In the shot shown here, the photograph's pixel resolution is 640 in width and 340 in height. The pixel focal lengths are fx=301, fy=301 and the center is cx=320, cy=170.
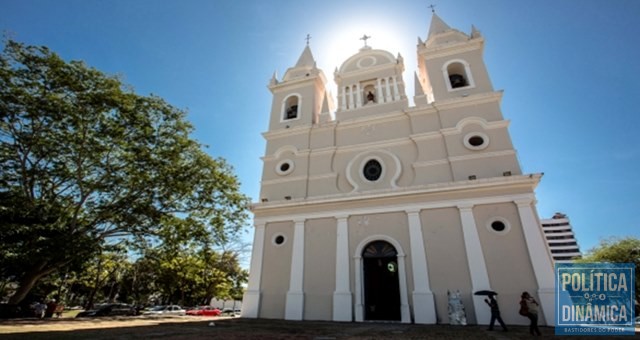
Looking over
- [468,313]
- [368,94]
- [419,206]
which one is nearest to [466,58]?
[368,94]

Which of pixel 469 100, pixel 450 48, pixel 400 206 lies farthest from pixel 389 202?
pixel 450 48

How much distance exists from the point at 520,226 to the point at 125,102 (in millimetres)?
18372

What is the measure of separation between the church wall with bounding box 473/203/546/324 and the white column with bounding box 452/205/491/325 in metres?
0.22

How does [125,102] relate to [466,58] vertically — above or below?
below

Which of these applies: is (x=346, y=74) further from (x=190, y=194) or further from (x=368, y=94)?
(x=190, y=194)

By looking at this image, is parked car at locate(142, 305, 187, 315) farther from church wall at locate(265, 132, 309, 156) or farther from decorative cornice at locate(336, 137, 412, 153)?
decorative cornice at locate(336, 137, 412, 153)

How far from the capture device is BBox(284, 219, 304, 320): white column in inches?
509

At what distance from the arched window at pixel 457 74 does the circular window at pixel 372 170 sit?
585cm

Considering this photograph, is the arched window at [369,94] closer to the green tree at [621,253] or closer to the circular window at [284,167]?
the circular window at [284,167]

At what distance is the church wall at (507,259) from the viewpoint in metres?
10.7

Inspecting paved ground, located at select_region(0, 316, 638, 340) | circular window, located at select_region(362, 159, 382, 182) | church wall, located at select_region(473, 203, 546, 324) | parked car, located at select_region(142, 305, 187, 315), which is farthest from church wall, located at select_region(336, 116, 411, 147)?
parked car, located at select_region(142, 305, 187, 315)

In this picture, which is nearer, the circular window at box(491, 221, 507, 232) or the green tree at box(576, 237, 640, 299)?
the circular window at box(491, 221, 507, 232)

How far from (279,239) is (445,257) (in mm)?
7592

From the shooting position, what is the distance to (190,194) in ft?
54.3
